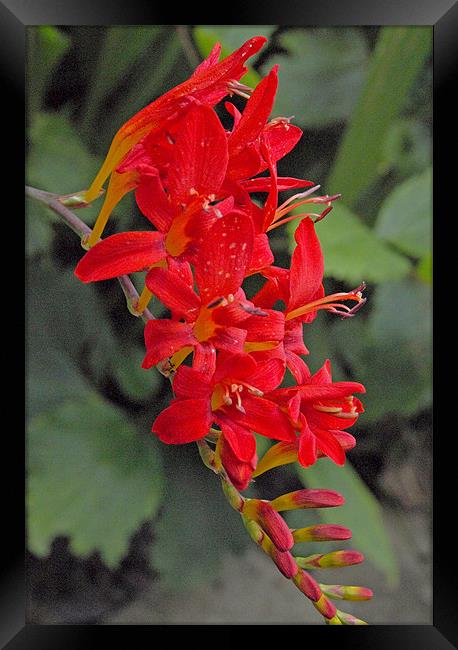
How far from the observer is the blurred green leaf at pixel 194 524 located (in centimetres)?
76

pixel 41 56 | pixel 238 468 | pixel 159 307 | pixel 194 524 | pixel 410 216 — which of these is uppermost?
pixel 41 56

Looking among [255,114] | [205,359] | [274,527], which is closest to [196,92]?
[255,114]

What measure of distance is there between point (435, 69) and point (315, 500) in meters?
0.42

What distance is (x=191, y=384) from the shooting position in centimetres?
36

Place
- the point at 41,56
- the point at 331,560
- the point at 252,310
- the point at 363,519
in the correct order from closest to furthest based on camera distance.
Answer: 1. the point at 252,310
2. the point at 331,560
3. the point at 41,56
4. the point at 363,519

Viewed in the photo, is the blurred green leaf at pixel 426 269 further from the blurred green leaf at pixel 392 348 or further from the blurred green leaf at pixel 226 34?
the blurred green leaf at pixel 226 34

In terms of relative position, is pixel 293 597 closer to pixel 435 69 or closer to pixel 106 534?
pixel 106 534

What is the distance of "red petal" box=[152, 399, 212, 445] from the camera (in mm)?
357

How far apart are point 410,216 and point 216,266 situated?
1.44ft

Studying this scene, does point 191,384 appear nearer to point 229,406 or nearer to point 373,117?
point 229,406

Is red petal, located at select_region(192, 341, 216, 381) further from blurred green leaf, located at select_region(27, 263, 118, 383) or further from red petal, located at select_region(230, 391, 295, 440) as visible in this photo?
blurred green leaf, located at select_region(27, 263, 118, 383)

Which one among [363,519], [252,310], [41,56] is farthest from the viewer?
[363,519]

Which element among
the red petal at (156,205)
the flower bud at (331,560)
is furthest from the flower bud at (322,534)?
the red petal at (156,205)

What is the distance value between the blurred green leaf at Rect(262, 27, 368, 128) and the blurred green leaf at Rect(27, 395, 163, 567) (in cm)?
40
